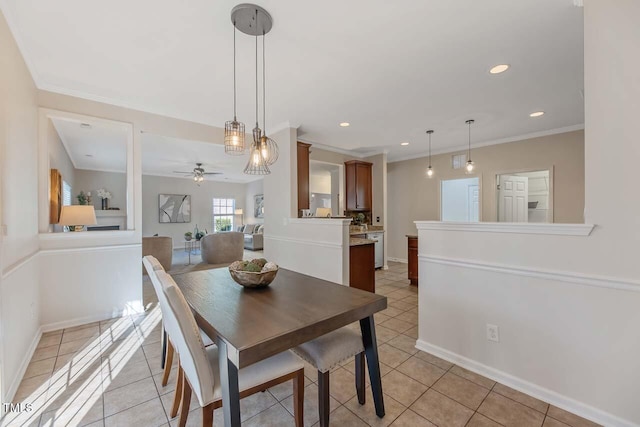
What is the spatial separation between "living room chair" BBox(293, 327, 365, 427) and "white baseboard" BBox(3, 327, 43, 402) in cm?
192

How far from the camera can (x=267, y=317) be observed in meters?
1.36

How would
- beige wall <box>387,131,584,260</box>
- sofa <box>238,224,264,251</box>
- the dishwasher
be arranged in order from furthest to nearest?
sofa <box>238,224,264,251</box>, the dishwasher, beige wall <box>387,131,584,260</box>

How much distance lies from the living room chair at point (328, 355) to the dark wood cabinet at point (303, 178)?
2.75m

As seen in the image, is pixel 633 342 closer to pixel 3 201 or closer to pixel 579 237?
pixel 579 237

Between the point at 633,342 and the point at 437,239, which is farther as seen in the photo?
the point at 437,239

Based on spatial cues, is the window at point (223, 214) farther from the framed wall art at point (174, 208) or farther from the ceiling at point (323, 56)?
the ceiling at point (323, 56)

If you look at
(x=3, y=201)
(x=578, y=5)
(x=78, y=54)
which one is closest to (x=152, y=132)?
(x=78, y=54)

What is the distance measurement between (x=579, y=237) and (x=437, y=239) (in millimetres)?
912

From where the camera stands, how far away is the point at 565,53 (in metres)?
2.32

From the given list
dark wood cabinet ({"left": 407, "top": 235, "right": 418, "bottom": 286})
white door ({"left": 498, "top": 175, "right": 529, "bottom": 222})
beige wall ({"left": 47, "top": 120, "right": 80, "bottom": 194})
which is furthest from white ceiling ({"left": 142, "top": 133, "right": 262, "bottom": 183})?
white door ({"left": 498, "top": 175, "right": 529, "bottom": 222})

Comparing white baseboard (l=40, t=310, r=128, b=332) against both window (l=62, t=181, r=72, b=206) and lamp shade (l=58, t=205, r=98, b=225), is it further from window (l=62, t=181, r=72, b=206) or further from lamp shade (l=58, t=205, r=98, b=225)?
window (l=62, t=181, r=72, b=206)

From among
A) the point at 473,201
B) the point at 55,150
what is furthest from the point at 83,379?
the point at 473,201

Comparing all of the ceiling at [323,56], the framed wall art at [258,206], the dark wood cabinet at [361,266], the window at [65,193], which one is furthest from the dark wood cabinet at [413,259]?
the framed wall art at [258,206]

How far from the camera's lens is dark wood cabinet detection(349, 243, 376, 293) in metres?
3.71
